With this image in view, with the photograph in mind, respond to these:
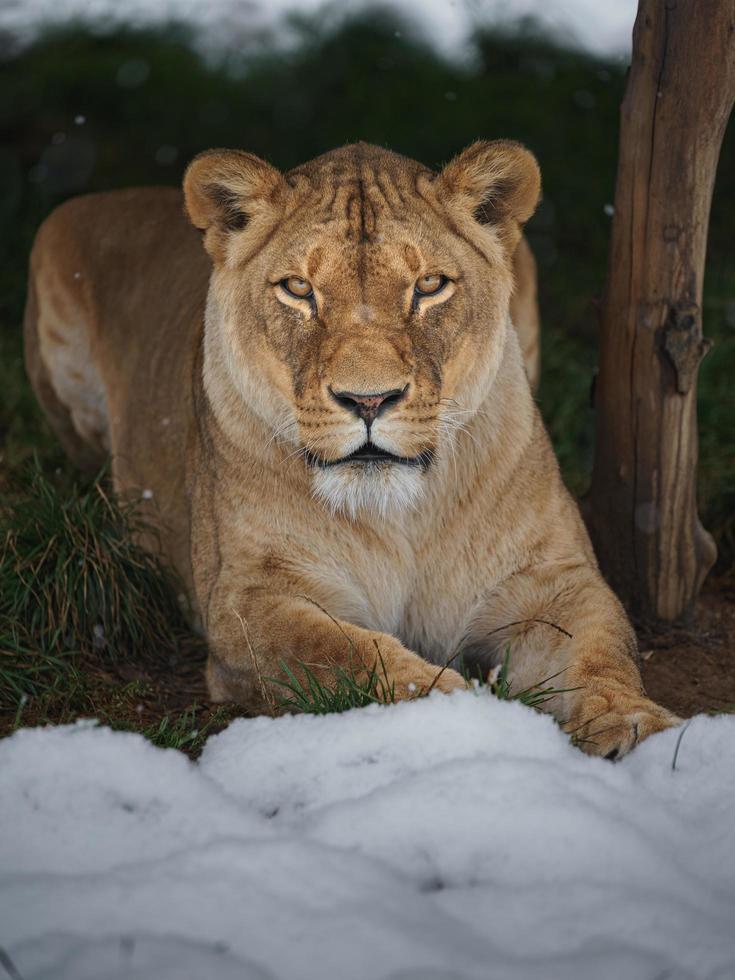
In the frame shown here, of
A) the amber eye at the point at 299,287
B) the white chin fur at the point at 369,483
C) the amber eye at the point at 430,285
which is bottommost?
the white chin fur at the point at 369,483

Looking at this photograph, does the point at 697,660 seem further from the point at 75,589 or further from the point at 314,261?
the point at 75,589

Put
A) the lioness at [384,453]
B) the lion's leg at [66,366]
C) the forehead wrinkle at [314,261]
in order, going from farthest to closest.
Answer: the lion's leg at [66,366], the forehead wrinkle at [314,261], the lioness at [384,453]

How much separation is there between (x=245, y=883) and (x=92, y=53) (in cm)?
880

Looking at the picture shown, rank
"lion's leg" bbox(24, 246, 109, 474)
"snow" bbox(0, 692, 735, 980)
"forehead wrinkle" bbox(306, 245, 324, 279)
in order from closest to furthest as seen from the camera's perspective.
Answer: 1. "snow" bbox(0, 692, 735, 980)
2. "forehead wrinkle" bbox(306, 245, 324, 279)
3. "lion's leg" bbox(24, 246, 109, 474)

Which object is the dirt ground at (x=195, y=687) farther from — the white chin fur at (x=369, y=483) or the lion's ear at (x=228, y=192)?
the lion's ear at (x=228, y=192)

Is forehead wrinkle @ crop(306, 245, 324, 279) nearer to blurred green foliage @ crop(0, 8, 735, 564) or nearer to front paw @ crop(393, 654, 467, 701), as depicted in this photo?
front paw @ crop(393, 654, 467, 701)

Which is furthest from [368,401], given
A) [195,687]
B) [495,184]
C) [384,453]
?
[195,687]

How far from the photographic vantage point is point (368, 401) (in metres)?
2.98

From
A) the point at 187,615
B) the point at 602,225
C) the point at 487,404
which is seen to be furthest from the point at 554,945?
the point at 602,225

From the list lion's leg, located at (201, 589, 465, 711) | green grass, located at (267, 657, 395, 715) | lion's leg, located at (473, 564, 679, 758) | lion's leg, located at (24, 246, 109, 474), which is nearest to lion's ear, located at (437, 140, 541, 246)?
lion's leg, located at (473, 564, 679, 758)

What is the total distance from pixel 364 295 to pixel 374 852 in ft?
4.59

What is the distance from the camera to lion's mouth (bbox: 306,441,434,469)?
3064 millimetres

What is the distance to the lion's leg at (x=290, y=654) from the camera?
9.99ft

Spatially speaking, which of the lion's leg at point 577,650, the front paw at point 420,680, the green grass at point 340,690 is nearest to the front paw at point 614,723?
the lion's leg at point 577,650
